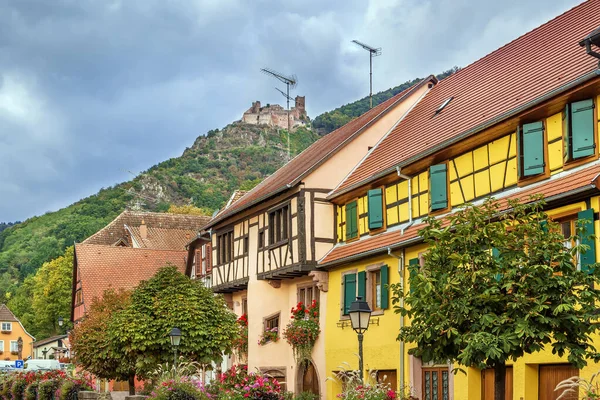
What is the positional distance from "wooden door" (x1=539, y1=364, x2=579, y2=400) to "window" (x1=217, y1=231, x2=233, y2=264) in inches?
740

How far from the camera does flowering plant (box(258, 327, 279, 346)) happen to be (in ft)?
105

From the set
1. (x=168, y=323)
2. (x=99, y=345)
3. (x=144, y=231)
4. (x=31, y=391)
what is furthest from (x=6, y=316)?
(x=168, y=323)

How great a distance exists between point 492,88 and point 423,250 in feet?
16.3

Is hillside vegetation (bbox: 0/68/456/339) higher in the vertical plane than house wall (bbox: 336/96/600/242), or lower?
higher

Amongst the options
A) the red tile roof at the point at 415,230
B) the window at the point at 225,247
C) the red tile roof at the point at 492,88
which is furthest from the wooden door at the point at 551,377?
the window at the point at 225,247

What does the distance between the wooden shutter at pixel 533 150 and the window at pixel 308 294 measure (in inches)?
467

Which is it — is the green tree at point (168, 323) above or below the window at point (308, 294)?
below

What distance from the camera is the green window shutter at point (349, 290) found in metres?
27.6

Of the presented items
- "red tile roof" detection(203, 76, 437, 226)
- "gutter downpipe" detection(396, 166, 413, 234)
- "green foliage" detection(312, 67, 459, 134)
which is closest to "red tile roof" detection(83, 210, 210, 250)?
"red tile roof" detection(203, 76, 437, 226)

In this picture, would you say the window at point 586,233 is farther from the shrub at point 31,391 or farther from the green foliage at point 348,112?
→ the green foliage at point 348,112

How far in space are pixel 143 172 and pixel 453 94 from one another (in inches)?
3900

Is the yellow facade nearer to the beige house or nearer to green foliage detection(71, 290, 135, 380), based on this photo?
the beige house

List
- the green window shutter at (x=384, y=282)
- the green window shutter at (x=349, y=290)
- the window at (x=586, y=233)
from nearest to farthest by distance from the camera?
the window at (x=586, y=233) → the green window shutter at (x=384, y=282) → the green window shutter at (x=349, y=290)

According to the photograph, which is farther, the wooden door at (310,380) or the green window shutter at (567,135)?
the wooden door at (310,380)
